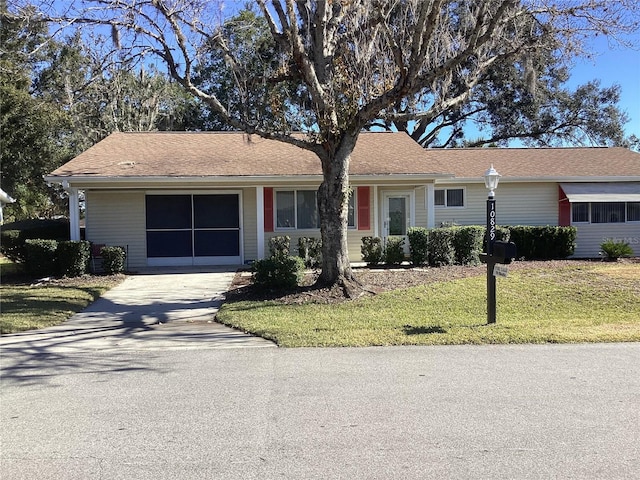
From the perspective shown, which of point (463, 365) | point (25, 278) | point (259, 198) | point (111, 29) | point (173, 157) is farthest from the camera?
point (173, 157)

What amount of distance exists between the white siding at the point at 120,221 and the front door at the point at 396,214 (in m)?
7.76

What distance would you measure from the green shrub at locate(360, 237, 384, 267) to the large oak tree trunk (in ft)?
14.0

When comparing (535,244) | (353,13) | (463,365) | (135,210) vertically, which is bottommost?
(463,365)

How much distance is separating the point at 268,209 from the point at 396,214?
4311 millimetres

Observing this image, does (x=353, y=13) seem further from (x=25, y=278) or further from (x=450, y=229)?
(x=25, y=278)

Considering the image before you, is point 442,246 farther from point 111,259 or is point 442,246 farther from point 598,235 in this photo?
point 111,259

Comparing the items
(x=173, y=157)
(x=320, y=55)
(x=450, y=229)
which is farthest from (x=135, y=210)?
(x=450, y=229)

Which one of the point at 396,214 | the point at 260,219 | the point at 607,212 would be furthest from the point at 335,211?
the point at 607,212

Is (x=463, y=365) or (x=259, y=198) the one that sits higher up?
(x=259, y=198)

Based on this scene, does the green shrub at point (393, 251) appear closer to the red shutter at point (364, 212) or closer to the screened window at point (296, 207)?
the red shutter at point (364, 212)

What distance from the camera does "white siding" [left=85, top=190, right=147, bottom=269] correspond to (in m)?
16.7

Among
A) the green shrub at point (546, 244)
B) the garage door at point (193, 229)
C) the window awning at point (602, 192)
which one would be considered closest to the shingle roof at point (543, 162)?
the window awning at point (602, 192)

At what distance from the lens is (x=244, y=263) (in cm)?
1705

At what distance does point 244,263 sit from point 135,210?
148 inches
